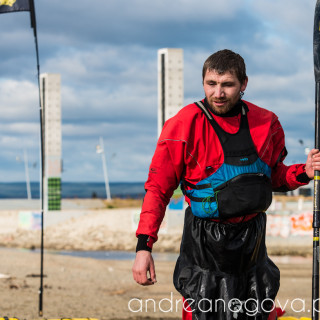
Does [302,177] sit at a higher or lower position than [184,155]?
lower

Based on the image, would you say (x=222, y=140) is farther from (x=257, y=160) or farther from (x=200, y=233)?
(x=200, y=233)

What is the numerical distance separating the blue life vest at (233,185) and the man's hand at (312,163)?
0.34m

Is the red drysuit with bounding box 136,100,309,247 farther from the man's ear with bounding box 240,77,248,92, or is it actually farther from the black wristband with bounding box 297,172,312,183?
the black wristband with bounding box 297,172,312,183

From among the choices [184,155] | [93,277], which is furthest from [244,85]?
[93,277]

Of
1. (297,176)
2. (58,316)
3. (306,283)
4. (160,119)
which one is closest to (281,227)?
(160,119)

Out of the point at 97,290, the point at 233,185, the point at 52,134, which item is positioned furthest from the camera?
the point at 52,134

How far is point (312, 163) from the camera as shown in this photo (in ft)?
11.3

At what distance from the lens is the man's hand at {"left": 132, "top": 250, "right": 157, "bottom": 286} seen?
3.02 m

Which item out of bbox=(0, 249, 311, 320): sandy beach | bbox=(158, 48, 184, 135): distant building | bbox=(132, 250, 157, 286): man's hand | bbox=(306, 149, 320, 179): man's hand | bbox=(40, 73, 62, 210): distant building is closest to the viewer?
bbox=(132, 250, 157, 286): man's hand

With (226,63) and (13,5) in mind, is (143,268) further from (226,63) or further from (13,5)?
(13,5)

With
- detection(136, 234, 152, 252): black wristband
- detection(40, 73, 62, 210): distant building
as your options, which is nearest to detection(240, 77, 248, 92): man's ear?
detection(136, 234, 152, 252): black wristband

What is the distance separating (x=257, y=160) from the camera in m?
3.25

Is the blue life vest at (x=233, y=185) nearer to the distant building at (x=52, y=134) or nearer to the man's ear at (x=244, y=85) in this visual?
the man's ear at (x=244, y=85)

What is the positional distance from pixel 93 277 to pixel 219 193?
8.93m
